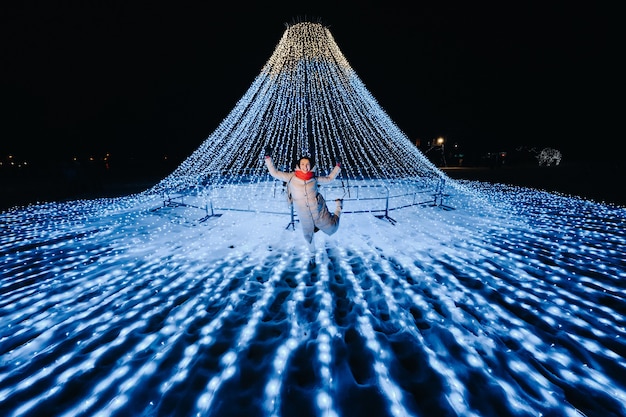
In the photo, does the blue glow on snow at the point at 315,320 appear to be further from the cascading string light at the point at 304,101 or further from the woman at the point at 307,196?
the cascading string light at the point at 304,101

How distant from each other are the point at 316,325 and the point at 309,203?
61.2 inches

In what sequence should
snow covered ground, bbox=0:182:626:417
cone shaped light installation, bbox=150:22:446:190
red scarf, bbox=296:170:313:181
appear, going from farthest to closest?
1. cone shaped light installation, bbox=150:22:446:190
2. red scarf, bbox=296:170:313:181
3. snow covered ground, bbox=0:182:626:417

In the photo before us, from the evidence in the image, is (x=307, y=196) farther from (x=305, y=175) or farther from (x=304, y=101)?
(x=304, y=101)

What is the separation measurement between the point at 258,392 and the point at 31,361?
214cm

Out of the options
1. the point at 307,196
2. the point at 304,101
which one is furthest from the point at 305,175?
the point at 304,101

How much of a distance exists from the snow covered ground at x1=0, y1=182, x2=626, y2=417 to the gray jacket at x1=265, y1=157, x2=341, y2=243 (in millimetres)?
707

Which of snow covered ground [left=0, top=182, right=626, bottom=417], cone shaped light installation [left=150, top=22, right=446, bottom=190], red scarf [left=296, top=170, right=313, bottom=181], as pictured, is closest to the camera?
snow covered ground [left=0, top=182, right=626, bottom=417]

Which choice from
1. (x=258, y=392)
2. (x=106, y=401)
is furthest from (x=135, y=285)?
(x=258, y=392)

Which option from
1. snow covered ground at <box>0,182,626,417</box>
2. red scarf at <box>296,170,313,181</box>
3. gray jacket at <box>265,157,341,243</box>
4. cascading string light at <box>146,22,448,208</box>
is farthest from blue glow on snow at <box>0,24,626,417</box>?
cascading string light at <box>146,22,448,208</box>

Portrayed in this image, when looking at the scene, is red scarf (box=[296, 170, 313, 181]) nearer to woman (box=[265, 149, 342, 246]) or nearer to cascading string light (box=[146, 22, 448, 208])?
woman (box=[265, 149, 342, 246])

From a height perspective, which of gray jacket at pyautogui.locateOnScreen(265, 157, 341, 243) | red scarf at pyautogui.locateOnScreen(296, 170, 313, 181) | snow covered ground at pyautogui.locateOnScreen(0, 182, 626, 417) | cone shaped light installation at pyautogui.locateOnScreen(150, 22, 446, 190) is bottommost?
snow covered ground at pyautogui.locateOnScreen(0, 182, 626, 417)

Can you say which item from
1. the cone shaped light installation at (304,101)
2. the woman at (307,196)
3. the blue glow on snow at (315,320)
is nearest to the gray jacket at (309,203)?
the woman at (307,196)

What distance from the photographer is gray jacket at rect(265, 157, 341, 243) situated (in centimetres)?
363

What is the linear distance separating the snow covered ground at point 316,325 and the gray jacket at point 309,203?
0.71 m
